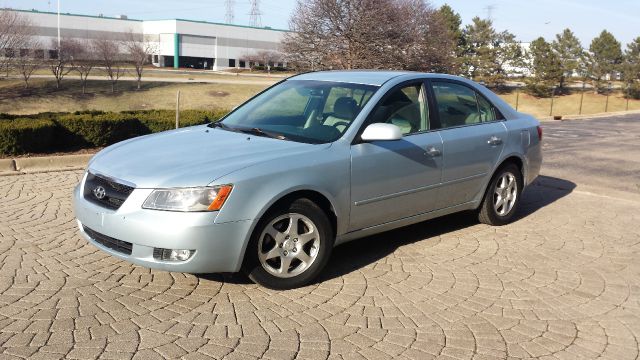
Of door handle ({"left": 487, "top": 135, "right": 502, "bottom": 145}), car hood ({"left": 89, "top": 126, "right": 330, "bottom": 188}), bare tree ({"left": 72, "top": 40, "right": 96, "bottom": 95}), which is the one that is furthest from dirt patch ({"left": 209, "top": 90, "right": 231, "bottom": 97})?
car hood ({"left": 89, "top": 126, "right": 330, "bottom": 188})

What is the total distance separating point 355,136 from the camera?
469cm

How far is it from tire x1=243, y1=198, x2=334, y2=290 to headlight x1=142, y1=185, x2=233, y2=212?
382mm

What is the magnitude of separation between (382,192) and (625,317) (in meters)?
1.95

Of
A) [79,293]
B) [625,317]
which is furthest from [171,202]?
[625,317]

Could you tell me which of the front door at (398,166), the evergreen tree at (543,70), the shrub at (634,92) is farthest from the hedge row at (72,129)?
the shrub at (634,92)

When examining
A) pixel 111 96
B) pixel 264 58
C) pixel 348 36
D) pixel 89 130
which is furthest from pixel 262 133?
pixel 264 58

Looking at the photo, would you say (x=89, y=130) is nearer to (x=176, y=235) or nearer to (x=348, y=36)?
(x=176, y=235)

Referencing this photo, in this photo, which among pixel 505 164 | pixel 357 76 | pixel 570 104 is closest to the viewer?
pixel 357 76

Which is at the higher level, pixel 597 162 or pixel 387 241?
pixel 597 162

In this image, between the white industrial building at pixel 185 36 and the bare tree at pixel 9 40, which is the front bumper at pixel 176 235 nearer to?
the bare tree at pixel 9 40

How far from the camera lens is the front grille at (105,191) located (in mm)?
4045

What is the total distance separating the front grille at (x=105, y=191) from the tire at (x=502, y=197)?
3663 mm

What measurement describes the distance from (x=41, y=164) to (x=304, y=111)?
212 inches

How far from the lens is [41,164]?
346 inches
